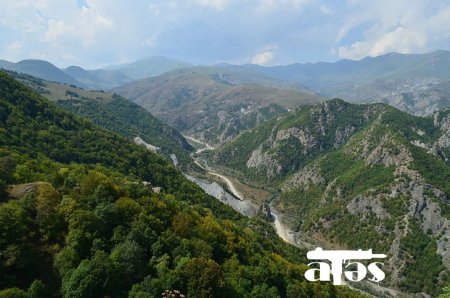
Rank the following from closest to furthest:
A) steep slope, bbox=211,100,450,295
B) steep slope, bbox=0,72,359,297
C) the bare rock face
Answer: steep slope, bbox=0,72,359,297
steep slope, bbox=211,100,450,295
the bare rock face

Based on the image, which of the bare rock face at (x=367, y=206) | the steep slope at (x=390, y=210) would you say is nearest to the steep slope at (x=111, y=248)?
the steep slope at (x=390, y=210)

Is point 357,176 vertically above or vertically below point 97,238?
below

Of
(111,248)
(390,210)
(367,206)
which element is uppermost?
(111,248)

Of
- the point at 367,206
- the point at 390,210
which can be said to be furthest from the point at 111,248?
the point at 367,206

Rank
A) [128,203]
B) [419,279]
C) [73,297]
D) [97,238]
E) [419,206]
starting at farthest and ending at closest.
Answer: [419,206] → [419,279] → [128,203] → [97,238] → [73,297]

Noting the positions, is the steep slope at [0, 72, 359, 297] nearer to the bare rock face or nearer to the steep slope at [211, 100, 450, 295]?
the steep slope at [211, 100, 450, 295]

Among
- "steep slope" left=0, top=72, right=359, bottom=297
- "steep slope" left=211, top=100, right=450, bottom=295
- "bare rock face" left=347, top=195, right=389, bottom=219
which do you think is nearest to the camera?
"steep slope" left=0, top=72, right=359, bottom=297

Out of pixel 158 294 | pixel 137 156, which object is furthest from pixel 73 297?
pixel 137 156

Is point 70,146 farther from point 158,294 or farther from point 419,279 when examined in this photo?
point 419,279

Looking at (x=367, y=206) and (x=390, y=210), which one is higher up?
(x=390, y=210)

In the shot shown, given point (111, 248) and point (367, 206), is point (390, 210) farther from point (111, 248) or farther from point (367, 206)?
point (111, 248)

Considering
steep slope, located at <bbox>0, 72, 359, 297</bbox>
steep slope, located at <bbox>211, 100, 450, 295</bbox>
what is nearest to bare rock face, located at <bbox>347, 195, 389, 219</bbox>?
steep slope, located at <bbox>211, 100, 450, 295</bbox>
